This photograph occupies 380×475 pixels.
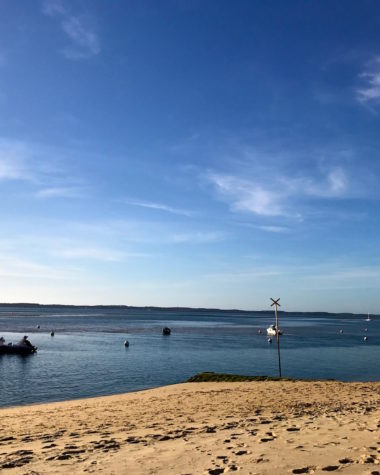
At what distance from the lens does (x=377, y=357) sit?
66688 mm

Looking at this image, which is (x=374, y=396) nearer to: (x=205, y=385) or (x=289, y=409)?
(x=289, y=409)

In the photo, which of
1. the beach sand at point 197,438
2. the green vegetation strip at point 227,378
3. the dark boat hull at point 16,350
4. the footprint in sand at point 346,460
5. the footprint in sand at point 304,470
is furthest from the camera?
the dark boat hull at point 16,350

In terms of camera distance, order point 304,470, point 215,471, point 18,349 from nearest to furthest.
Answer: point 304,470 → point 215,471 → point 18,349

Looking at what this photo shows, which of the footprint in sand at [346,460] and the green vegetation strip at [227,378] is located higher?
the footprint in sand at [346,460]

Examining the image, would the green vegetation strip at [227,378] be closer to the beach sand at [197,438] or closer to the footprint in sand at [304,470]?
the beach sand at [197,438]

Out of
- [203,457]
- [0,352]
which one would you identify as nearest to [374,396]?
[203,457]

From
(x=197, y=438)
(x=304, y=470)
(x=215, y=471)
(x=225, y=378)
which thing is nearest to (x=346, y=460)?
(x=304, y=470)

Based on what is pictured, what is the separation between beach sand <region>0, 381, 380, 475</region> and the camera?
9.16 metres

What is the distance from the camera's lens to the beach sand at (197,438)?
9156 mm

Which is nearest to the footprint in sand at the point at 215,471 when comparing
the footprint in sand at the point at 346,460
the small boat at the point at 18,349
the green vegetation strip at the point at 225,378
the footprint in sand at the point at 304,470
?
the footprint in sand at the point at 304,470

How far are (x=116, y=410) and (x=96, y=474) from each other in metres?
13.9

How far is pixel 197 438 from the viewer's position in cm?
1234

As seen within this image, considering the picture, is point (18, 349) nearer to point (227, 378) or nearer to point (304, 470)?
point (227, 378)

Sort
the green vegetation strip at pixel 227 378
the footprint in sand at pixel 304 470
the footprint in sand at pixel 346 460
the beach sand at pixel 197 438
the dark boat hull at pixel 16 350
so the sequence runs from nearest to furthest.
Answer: the footprint in sand at pixel 304 470, the footprint in sand at pixel 346 460, the beach sand at pixel 197 438, the green vegetation strip at pixel 227 378, the dark boat hull at pixel 16 350
